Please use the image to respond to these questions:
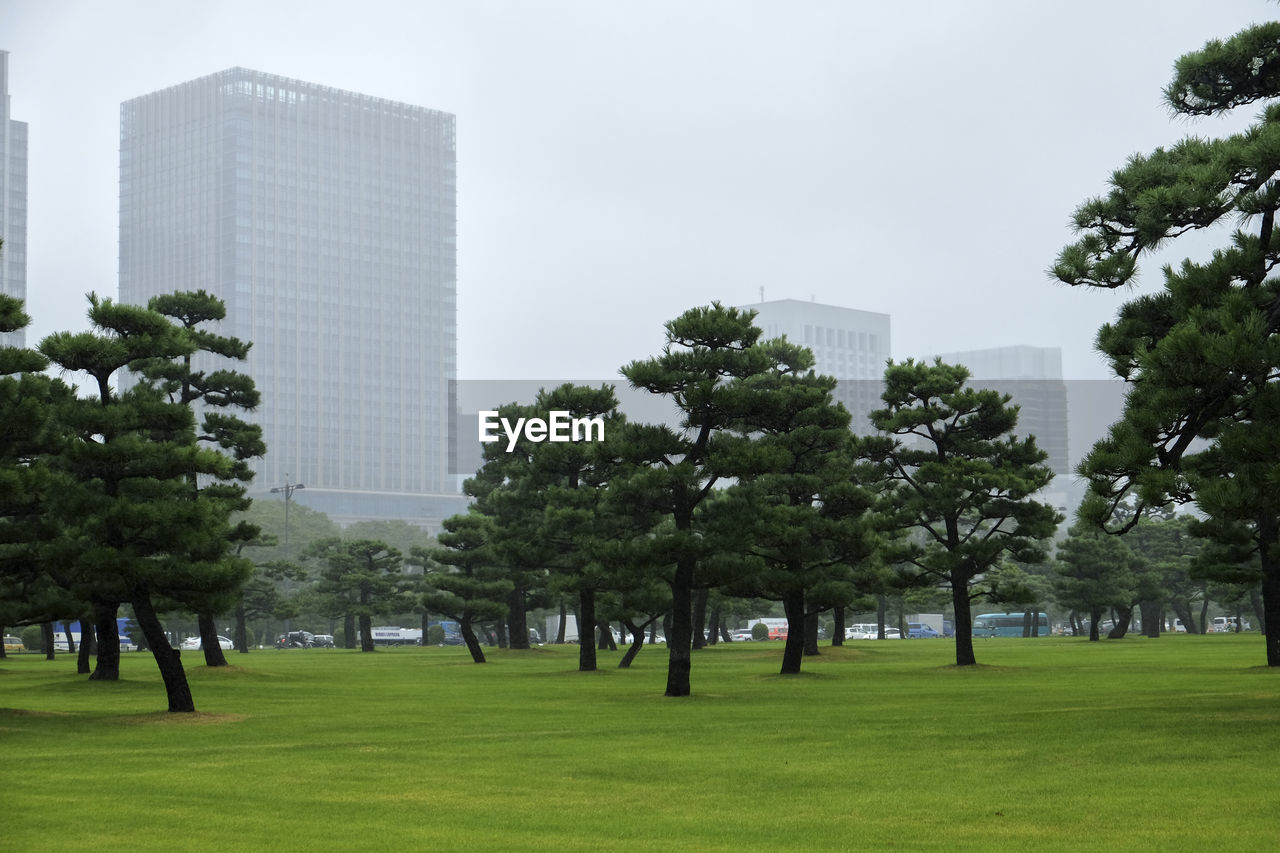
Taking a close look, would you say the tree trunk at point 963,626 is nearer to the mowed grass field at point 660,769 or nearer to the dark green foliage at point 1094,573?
the mowed grass field at point 660,769

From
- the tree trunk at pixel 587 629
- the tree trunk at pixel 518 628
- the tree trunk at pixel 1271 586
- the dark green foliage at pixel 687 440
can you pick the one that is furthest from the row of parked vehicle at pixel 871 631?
the dark green foliage at pixel 687 440

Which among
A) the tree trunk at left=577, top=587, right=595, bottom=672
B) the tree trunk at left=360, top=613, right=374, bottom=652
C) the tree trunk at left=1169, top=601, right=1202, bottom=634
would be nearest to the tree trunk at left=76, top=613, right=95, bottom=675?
the tree trunk at left=577, top=587, right=595, bottom=672

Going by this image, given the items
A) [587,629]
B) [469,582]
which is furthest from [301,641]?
[587,629]

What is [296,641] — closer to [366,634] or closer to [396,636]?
[396,636]

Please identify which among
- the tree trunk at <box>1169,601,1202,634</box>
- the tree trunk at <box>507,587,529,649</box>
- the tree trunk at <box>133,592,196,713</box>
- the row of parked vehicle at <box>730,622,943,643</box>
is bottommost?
the row of parked vehicle at <box>730,622,943,643</box>

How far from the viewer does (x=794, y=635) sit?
4225 cm

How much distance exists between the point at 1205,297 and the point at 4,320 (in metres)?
19.8

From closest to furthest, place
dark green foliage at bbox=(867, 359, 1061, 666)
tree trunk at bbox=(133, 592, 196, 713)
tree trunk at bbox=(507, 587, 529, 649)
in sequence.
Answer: tree trunk at bbox=(133, 592, 196, 713) < dark green foliage at bbox=(867, 359, 1061, 666) < tree trunk at bbox=(507, 587, 529, 649)

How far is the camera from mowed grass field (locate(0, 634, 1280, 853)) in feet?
43.0

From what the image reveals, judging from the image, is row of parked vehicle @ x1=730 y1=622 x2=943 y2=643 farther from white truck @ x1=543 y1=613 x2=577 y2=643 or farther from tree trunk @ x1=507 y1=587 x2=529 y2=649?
tree trunk @ x1=507 y1=587 x2=529 y2=649

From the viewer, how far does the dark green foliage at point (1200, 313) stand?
60.2 feet

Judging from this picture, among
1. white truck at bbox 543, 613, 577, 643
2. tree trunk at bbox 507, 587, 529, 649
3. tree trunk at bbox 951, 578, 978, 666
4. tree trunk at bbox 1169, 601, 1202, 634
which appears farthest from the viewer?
white truck at bbox 543, 613, 577, 643

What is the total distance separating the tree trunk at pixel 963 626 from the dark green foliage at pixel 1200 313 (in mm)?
22983

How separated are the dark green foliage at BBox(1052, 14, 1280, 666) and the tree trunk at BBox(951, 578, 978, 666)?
23.0 metres
